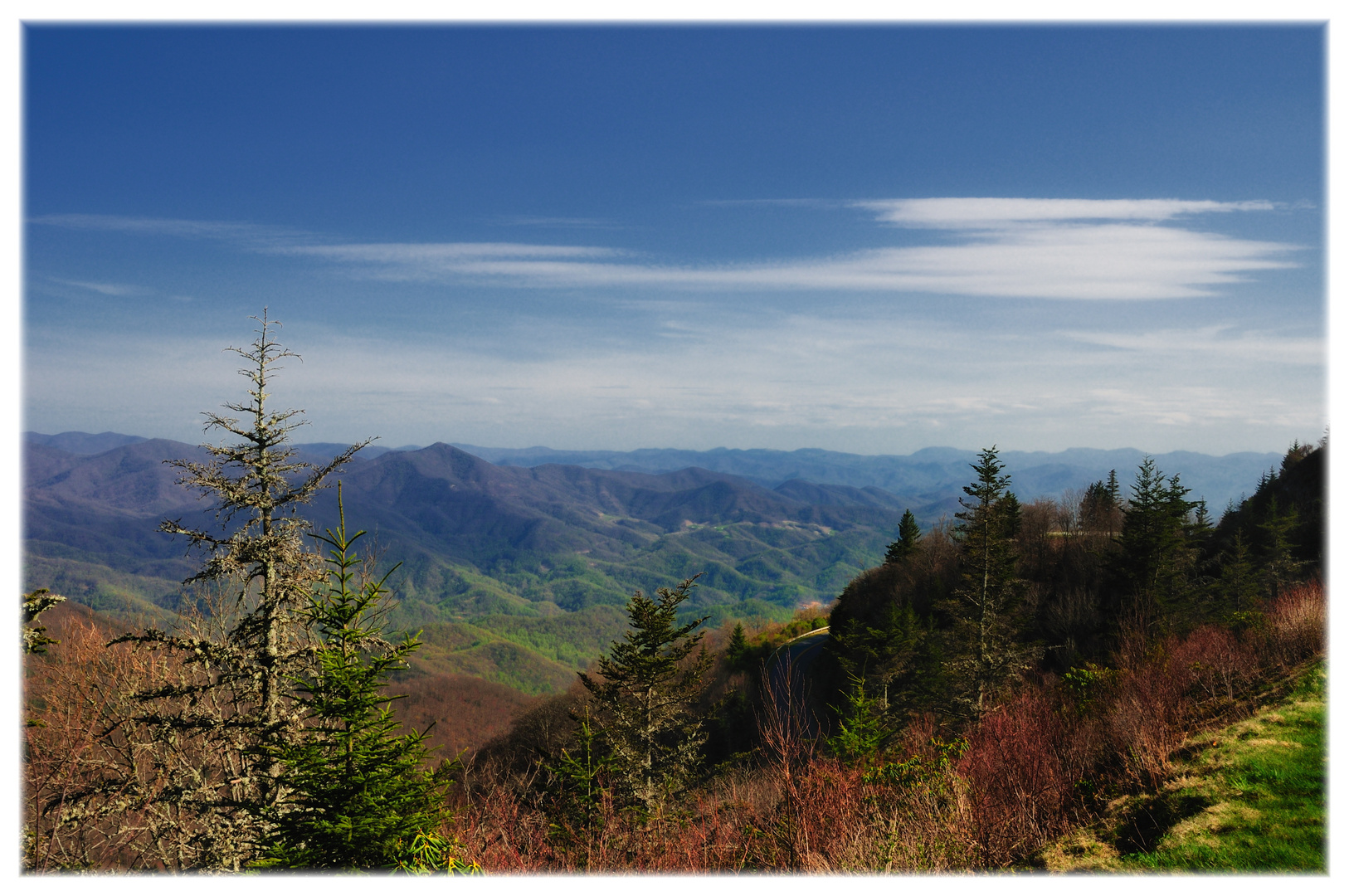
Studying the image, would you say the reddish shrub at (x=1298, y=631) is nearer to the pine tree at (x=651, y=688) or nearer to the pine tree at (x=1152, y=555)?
the pine tree at (x=651, y=688)

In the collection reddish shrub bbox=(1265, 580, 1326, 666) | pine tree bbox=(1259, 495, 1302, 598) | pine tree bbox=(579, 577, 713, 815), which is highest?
reddish shrub bbox=(1265, 580, 1326, 666)

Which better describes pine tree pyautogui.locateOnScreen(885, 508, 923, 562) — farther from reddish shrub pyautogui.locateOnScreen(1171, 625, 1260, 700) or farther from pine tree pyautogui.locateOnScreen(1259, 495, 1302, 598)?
reddish shrub pyautogui.locateOnScreen(1171, 625, 1260, 700)

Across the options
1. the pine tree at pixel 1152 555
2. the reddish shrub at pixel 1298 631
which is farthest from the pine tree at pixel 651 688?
the pine tree at pixel 1152 555

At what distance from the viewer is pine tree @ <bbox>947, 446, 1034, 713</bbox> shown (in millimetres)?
23812

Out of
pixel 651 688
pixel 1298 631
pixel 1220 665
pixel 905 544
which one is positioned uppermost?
pixel 1298 631

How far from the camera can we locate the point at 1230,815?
6.71m

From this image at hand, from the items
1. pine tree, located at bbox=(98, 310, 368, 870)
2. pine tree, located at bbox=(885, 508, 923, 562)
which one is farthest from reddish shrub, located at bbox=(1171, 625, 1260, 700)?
pine tree, located at bbox=(885, 508, 923, 562)

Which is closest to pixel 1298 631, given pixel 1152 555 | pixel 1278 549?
pixel 1152 555

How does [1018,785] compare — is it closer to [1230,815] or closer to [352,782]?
[1230,815]

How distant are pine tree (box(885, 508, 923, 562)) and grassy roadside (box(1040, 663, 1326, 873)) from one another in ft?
154

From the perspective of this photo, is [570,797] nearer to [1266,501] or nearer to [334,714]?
[334,714]

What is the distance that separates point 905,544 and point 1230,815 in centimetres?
5054

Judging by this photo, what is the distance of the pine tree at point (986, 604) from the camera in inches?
938
